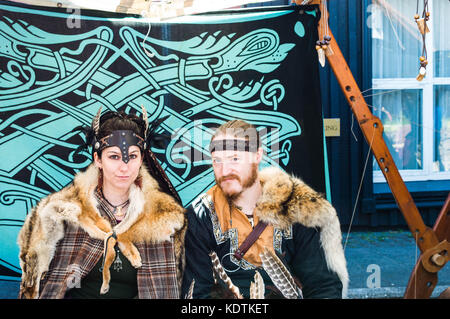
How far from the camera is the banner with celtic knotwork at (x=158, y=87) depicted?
114 inches

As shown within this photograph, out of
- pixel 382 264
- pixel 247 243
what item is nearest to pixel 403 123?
pixel 382 264

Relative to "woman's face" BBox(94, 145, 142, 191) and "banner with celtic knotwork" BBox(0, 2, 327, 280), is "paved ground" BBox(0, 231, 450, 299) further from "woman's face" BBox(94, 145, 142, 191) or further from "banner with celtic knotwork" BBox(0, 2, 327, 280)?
"woman's face" BBox(94, 145, 142, 191)

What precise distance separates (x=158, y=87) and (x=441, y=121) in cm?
388

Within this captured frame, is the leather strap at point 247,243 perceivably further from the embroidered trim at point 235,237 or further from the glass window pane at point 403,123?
the glass window pane at point 403,123

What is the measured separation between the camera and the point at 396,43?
5234 millimetres

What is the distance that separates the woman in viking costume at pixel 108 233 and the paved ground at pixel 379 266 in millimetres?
1178

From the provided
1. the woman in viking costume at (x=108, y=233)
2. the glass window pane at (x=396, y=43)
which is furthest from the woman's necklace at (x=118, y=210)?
the glass window pane at (x=396, y=43)

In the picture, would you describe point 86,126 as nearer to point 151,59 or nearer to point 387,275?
point 151,59

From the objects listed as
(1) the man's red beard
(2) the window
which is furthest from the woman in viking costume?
(2) the window

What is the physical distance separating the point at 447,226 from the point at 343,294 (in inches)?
34.6

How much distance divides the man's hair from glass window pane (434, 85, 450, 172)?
345 centimetres

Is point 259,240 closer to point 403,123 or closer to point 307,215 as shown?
point 307,215

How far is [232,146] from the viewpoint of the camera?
2646mm
